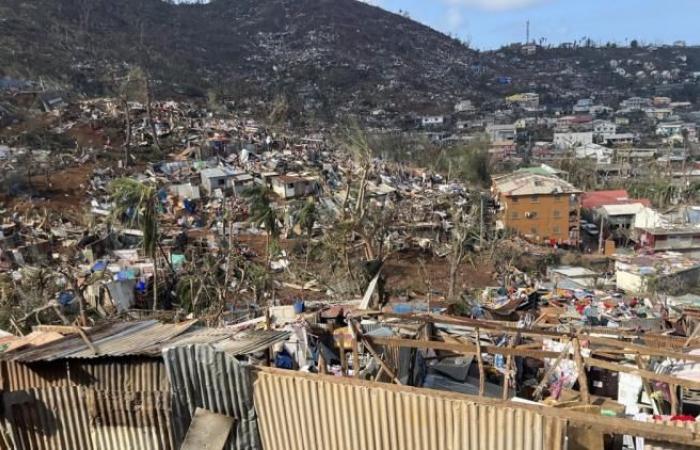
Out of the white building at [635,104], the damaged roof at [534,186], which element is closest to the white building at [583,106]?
the white building at [635,104]

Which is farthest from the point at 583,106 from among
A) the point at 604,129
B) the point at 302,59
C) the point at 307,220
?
the point at 307,220

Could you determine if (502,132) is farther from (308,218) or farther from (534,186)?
(308,218)

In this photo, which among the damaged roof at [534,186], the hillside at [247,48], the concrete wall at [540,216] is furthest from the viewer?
the hillside at [247,48]

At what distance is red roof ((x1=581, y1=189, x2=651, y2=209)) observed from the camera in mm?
29406

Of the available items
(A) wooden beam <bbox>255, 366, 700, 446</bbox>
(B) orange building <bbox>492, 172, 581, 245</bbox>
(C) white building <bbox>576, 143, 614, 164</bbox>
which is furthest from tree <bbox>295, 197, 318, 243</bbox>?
(C) white building <bbox>576, 143, 614, 164</bbox>

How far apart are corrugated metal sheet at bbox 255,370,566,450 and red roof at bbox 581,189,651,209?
96.7 ft

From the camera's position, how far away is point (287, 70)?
8388 centimetres

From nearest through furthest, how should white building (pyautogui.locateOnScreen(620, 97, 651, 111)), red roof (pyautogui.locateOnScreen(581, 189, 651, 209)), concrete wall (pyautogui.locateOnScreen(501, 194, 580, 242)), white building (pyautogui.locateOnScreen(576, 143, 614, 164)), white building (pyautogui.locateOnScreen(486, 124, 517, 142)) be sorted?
concrete wall (pyautogui.locateOnScreen(501, 194, 580, 242)), red roof (pyautogui.locateOnScreen(581, 189, 651, 209)), white building (pyautogui.locateOnScreen(576, 143, 614, 164)), white building (pyautogui.locateOnScreen(486, 124, 517, 142)), white building (pyautogui.locateOnScreen(620, 97, 651, 111))

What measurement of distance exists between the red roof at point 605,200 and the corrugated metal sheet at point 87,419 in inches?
1169

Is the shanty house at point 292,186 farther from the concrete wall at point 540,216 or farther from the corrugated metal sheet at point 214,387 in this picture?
the corrugated metal sheet at point 214,387

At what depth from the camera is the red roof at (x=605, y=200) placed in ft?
96.5

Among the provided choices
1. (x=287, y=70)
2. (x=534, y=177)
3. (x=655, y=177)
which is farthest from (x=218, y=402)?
(x=287, y=70)

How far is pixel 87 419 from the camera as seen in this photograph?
11.5ft

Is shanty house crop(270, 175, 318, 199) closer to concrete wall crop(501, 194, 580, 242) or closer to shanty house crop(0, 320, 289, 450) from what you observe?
concrete wall crop(501, 194, 580, 242)
